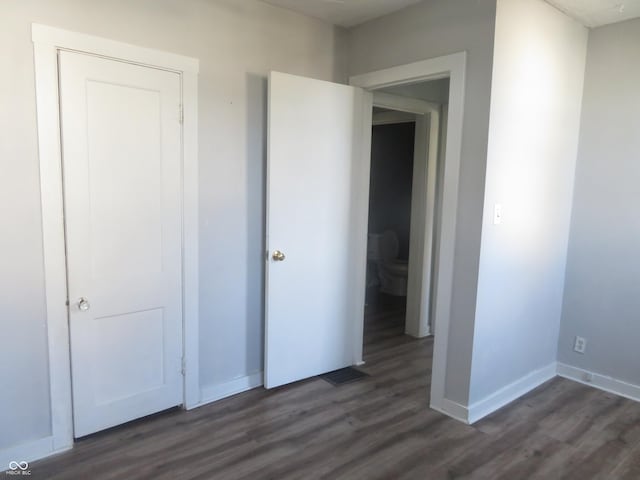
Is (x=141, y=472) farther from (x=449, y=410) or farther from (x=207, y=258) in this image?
(x=449, y=410)

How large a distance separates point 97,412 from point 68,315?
57 centimetres

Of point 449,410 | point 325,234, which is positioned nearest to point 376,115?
point 325,234

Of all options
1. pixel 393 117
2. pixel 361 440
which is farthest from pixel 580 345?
pixel 393 117

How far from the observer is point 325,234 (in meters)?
3.19

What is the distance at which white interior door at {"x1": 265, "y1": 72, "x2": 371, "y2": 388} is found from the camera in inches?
115

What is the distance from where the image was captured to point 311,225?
10.2 feet

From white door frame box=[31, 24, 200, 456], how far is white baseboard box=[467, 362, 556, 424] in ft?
6.43

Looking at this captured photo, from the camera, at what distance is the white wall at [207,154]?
2.08 metres

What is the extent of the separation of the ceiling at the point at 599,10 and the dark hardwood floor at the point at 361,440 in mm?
2563

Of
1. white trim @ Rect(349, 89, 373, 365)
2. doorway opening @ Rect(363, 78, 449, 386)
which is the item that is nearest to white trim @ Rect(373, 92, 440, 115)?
doorway opening @ Rect(363, 78, 449, 386)

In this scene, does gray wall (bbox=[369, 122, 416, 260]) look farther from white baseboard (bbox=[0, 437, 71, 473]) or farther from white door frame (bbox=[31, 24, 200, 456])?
white baseboard (bbox=[0, 437, 71, 473])

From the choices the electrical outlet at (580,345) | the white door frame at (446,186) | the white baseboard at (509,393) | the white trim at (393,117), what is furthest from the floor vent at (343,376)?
the white trim at (393,117)

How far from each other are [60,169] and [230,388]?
168 centimetres

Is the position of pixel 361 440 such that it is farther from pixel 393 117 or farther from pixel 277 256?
pixel 393 117
